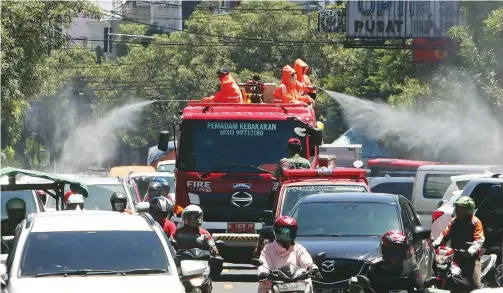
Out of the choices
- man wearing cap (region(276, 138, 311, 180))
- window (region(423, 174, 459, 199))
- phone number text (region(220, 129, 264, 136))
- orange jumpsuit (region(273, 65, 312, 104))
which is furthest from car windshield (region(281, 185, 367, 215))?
window (region(423, 174, 459, 199))

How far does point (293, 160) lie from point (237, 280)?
2.59m

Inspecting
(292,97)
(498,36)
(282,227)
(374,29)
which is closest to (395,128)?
(374,29)

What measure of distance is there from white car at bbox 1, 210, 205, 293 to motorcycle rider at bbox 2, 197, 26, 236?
4.87m

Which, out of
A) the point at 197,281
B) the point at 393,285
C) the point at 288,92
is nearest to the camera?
the point at 393,285

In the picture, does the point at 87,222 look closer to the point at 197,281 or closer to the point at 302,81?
the point at 197,281

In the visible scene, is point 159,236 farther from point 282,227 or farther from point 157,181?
point 157,181

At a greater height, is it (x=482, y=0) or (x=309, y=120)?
(x=482, y=0)

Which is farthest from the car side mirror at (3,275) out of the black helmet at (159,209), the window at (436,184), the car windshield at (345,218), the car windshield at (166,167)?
the car windshield at (166,167)

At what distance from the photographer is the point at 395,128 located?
54000 millimetres

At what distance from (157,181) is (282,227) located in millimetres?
10431

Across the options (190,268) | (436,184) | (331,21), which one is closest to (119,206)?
(190,268)

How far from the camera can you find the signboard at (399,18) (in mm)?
57500

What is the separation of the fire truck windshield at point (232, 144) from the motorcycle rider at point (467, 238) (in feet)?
18.1

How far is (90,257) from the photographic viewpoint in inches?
445
